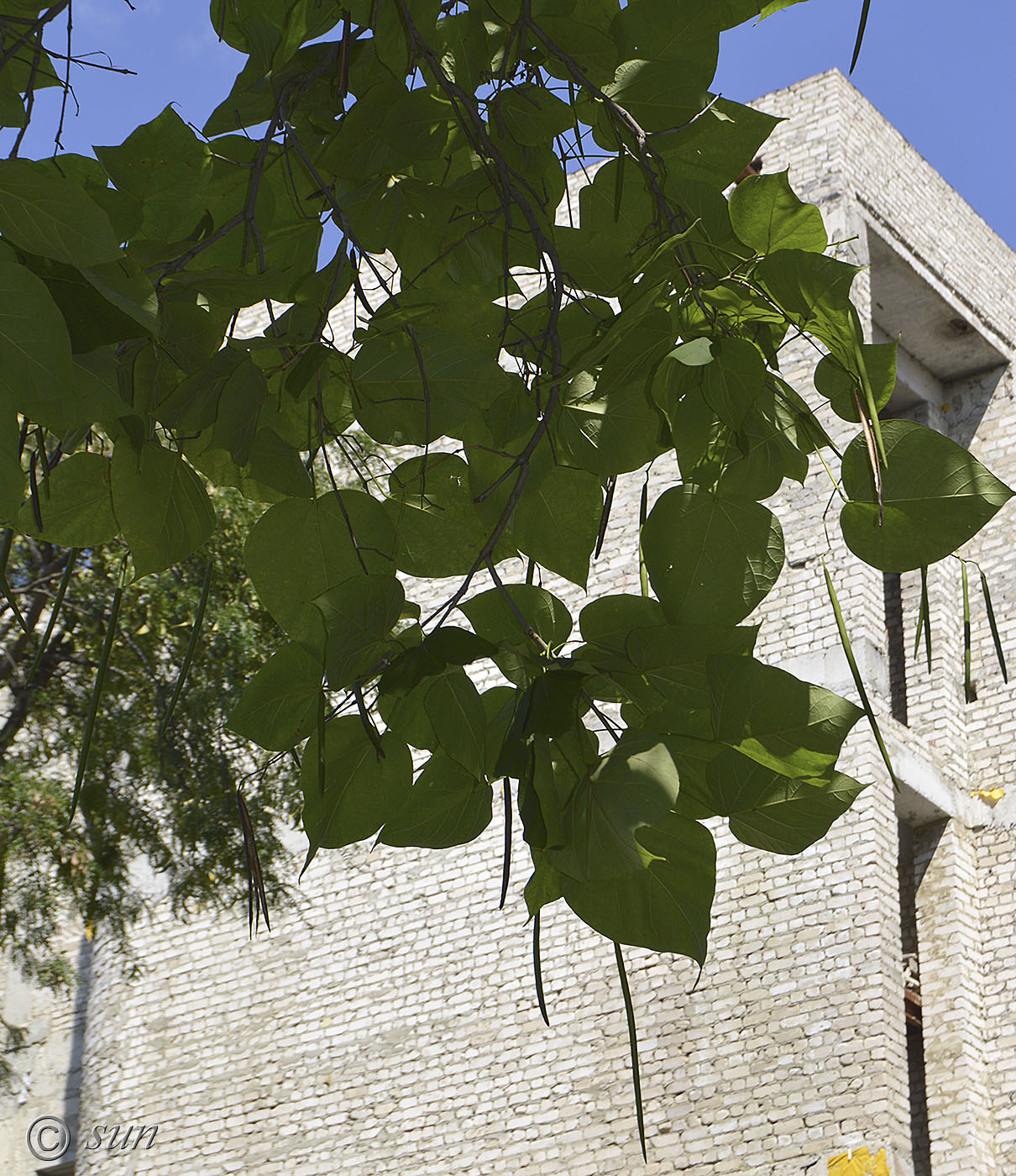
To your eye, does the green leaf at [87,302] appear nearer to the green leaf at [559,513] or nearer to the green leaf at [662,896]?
the green leaf at [559,513]

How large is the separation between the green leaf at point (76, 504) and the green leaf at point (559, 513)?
0.35 meters

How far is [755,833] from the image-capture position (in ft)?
2.95

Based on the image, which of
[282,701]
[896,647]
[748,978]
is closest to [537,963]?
[282,701]

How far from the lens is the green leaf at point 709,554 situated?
0.89 m

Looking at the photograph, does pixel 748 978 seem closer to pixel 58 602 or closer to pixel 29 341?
pixel 58 602

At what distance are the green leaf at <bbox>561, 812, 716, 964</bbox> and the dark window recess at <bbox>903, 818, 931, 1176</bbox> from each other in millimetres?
8266

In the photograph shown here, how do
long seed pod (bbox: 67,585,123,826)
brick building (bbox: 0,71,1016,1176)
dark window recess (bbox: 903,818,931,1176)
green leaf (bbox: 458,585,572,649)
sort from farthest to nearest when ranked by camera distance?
dark window recess (bbox: 903,818,931,1176), brick building (bbox: 0,71,1016,1176), green leaf (bbox: 458,585,572,649), long seed pod (bbox: 67,585,123,826)

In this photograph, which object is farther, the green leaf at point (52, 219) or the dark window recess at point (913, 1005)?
the dark window recess at point (913, 1005)

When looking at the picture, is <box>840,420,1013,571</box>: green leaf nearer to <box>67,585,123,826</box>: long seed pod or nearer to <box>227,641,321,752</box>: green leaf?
<box>227,641,321,752</box>: green leaf

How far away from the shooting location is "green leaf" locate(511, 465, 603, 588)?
1.08m

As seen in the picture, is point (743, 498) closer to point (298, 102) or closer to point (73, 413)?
point (73, 413)

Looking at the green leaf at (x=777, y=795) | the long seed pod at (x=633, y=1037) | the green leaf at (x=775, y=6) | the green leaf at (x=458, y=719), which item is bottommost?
the long seed pod at (x=633, y=1037)

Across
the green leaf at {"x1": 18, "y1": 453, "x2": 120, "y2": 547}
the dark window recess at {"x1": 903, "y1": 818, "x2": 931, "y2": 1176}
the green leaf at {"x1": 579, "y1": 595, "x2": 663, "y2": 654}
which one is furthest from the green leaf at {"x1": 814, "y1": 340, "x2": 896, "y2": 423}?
the dark window recess at {"x1": 903, "y1": 818, "x2": 931, "y2": 1176}

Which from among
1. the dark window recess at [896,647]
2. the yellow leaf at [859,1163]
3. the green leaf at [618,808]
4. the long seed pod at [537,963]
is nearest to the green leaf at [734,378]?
the green leaf at [618,808]
